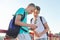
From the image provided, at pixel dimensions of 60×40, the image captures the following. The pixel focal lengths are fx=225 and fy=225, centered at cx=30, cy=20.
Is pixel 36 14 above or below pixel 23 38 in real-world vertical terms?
above

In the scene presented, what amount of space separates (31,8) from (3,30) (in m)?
0.96

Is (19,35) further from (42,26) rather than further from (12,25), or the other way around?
(42,26)

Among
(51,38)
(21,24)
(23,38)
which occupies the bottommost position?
(51,38)

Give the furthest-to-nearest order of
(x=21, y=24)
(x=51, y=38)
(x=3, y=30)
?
(x=51, y=38) < (x=3, y=30) < (x=21, y=24)

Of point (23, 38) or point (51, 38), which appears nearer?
point (23, 38)

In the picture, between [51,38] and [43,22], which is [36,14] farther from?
[51,38]

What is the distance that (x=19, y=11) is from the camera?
399cm

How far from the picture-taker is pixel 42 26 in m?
4.83

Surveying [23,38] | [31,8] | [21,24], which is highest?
[31,8]

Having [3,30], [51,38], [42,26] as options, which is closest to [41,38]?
[42,26]

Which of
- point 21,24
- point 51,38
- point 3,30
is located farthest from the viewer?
point 51,38

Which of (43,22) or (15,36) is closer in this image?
(15,36)

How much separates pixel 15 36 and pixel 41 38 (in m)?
0.98

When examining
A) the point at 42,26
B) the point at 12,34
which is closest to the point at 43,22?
the point at 42,26
